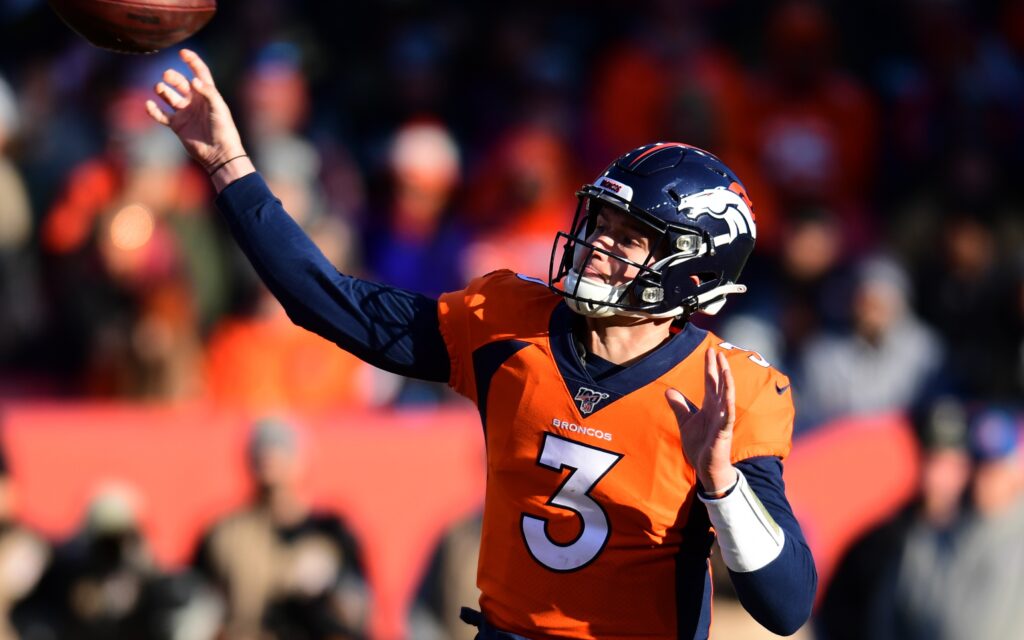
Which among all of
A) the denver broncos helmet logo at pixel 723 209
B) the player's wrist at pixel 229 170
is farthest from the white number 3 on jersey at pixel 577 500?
the player's wrist at pixel 229 170

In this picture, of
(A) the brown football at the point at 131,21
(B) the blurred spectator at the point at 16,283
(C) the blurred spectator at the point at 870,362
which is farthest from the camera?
(B) the blurred spectator at the point at 16,283

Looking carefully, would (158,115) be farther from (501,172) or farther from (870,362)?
(501,172)

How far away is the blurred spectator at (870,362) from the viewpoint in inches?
300

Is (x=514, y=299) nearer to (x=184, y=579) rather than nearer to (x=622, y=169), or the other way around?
(x=622, y=169)

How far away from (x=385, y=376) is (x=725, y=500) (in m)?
4.74

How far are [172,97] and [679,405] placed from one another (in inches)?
57.7

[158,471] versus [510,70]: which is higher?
[510,70]

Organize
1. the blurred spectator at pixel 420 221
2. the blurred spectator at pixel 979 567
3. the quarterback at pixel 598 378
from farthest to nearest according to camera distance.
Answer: the blurred spectator at pixel 420 221 → the blurred spectator at pixel 979 567 → the quarterback at pixel 598 378

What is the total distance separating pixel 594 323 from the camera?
12.8 ft

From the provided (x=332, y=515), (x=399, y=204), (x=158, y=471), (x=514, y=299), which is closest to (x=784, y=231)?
(x=399, y=204)

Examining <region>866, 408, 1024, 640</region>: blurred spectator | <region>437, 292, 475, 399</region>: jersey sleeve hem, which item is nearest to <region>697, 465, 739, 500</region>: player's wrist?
<region>437, 292, 475, 399</region>: jersey sleeve hem

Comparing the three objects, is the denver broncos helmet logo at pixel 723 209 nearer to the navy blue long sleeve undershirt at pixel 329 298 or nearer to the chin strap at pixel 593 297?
the chin strap at pixel 593 297

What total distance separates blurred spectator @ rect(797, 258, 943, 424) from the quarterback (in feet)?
12.5

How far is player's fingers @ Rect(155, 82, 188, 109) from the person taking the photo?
13.0 ft
